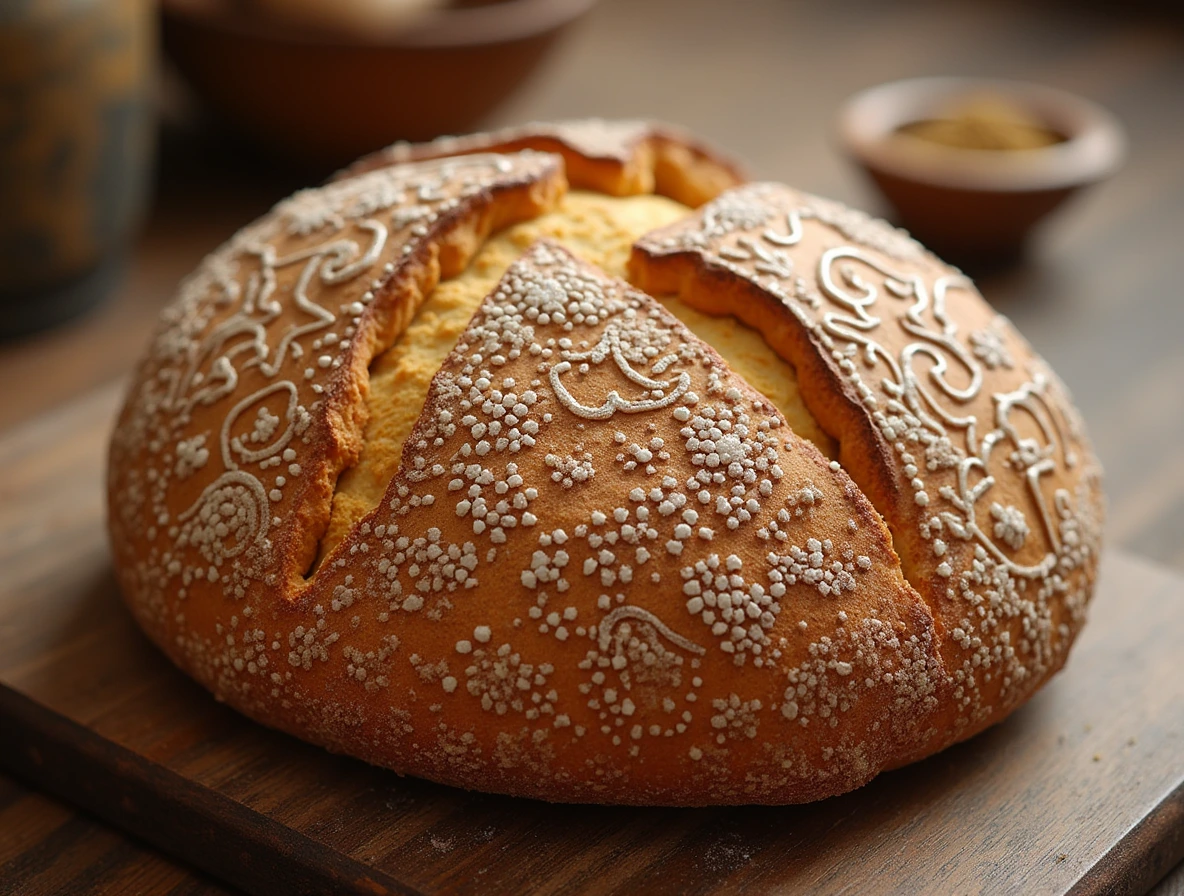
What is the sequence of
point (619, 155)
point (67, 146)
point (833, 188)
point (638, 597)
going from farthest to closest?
point (833, 188) → point (67, 146) → point (619, 155) → point (638, 597)

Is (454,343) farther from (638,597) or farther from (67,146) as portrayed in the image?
(67,146)

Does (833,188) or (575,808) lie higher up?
(575,808)

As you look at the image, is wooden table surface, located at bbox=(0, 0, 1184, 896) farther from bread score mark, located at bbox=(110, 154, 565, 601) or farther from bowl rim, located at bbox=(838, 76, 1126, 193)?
bread score mark, located at bbox=(110, 154, 565, 601)

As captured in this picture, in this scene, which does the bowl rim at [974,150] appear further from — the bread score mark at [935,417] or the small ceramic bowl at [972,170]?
the bread score mark at [935,417]

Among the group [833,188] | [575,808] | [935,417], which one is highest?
[935,417]

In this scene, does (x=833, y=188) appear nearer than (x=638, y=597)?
No

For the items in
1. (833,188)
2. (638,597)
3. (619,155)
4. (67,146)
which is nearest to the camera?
(638,597)

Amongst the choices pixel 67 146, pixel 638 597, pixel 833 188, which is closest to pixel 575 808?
pixel 638 597
